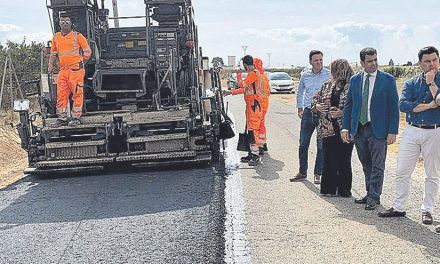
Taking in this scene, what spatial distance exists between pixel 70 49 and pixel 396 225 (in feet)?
20.0

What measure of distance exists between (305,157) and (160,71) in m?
3.51

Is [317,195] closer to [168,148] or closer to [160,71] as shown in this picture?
[168,148]

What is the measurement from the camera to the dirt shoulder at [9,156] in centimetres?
1024

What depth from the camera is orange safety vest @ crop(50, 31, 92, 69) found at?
31.7ft

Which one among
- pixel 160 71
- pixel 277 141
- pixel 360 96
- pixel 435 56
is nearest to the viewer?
pixel 435 56

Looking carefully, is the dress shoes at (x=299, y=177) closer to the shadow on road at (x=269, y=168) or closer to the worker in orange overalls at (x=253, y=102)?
the shadow on road at (x=269, y=168)

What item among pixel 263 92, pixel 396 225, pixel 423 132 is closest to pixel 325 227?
pixel 396 225

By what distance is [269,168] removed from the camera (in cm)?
916

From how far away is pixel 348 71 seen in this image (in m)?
7.05

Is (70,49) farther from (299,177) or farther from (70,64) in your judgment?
(299,177)

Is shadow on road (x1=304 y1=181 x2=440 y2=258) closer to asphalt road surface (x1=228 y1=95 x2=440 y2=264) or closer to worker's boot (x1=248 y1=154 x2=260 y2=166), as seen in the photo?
asphalt road surface (x1=228 y1=95 x2=440 y2=264)

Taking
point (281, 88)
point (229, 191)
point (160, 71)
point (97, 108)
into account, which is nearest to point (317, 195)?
point (229, 191)

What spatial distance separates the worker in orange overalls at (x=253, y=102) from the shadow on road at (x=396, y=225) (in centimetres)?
290

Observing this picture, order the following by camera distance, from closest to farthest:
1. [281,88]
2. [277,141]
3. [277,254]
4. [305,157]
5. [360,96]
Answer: [277,254]
[360,96]
[305,157]
[277,141]
[281,88]
